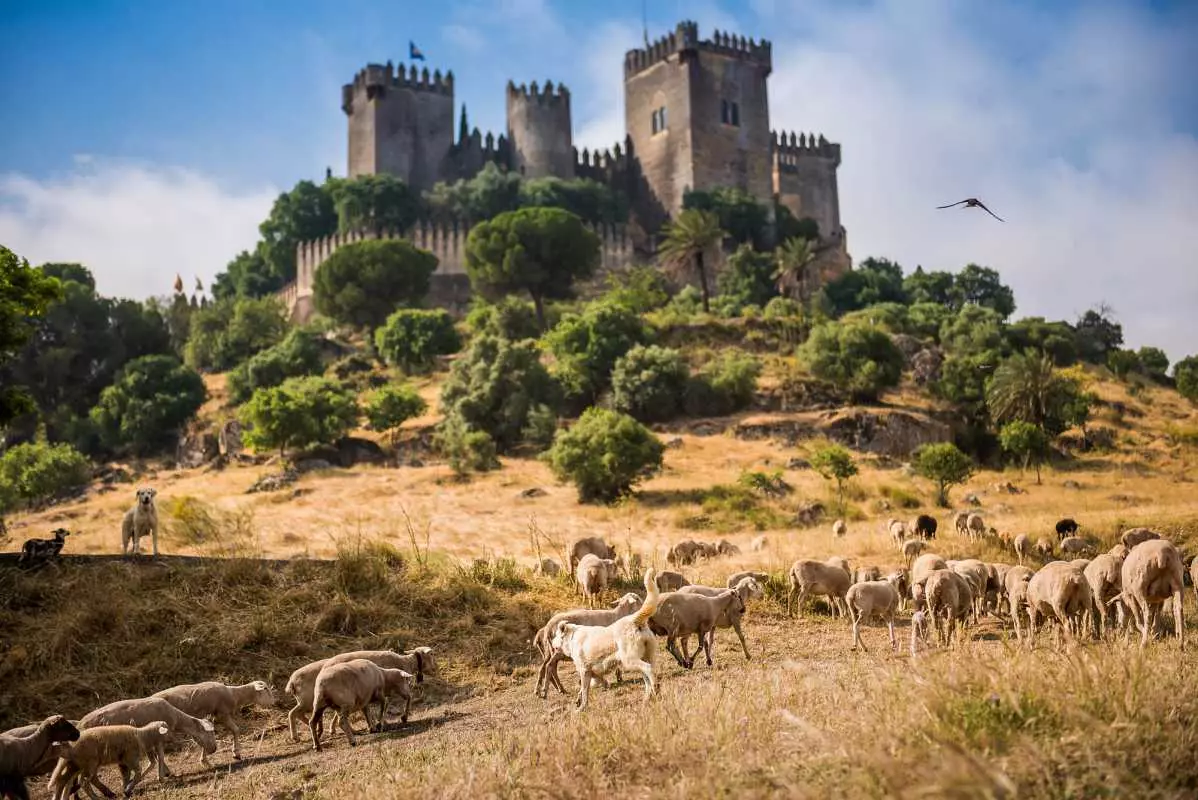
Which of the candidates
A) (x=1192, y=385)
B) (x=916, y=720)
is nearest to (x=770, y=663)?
(x=916, y=720)

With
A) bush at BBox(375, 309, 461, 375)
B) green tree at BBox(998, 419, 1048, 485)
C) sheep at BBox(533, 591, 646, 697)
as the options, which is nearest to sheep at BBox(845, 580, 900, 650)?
sheep at BBox(533, 591, 646, 697)

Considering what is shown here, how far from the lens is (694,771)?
17.6 feet

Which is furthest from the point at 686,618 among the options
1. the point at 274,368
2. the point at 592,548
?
the point at 274,368

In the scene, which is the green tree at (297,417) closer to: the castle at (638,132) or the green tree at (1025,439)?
the green tree at (1025,439)

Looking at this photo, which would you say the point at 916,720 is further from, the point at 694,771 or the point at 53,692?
the point at 53,692

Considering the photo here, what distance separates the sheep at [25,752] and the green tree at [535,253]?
52.5 m

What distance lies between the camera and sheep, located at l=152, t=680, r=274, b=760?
7.58 m

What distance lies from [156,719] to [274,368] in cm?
4535

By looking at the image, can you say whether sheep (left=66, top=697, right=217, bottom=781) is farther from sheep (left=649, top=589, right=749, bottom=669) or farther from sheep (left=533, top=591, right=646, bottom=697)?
sheep (left=649, top=589, right=749, bottom=669)

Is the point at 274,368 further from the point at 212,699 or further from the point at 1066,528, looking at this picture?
the point at 212,699

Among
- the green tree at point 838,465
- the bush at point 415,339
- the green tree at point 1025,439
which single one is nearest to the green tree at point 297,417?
the bush at point 415,339

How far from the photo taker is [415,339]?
5131cm

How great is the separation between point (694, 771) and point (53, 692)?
6300mm

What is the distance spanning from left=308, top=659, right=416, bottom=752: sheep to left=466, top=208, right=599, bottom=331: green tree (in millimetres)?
51227
